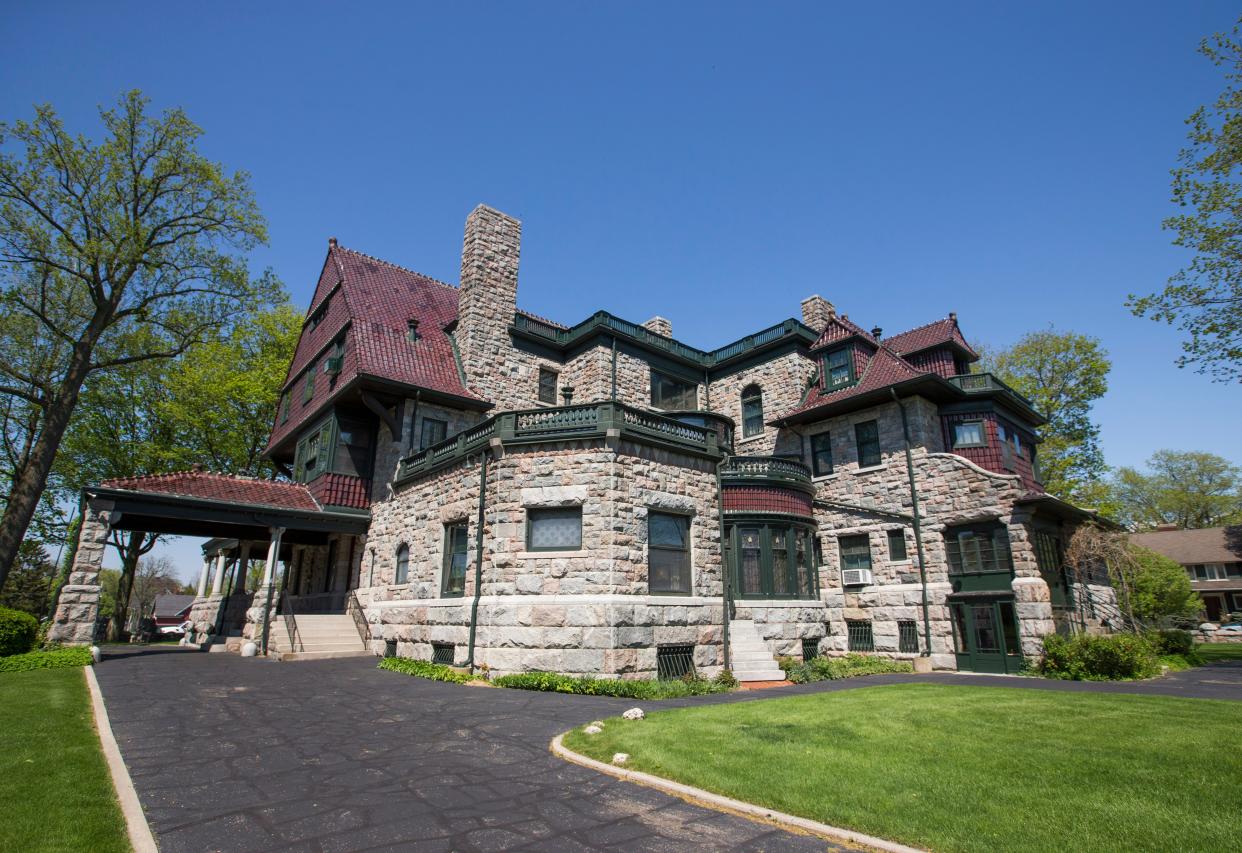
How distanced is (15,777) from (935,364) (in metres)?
26.0

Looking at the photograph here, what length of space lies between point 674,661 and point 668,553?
2.49m

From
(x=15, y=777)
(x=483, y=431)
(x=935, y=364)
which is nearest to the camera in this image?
(x=15, y=777)

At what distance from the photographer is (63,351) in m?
26.8

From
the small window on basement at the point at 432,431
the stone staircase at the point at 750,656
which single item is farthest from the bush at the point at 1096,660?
the small window on basement at the point at 432,431

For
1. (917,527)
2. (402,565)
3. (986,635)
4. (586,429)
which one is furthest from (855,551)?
(402,565)

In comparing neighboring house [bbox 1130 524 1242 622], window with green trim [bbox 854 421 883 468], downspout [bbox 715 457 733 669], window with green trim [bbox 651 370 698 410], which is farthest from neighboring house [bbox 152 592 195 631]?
neighboring house [bbox 1130 524 1242 622]

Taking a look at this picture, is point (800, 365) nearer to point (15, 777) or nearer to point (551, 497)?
point (551, 497)

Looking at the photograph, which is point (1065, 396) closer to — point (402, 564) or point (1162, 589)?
point (1162, 589)

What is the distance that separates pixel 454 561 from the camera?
53.6 ft

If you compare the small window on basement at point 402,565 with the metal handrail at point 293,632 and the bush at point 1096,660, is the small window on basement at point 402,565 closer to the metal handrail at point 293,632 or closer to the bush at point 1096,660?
the metal handrail at point 293,632

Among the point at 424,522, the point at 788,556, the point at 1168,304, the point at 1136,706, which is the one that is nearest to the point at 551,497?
the point at 424,522

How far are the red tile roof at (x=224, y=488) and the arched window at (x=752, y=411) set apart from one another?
55.4 feet

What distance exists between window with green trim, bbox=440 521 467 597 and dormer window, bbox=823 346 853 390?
1516cm

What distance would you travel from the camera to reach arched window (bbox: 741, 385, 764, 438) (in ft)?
84.7
